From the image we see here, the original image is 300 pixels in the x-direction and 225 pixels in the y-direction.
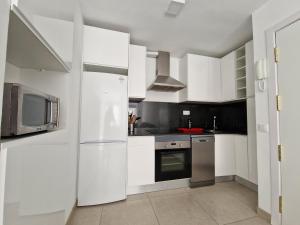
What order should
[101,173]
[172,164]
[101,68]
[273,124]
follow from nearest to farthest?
[273,124] < [101,173] < [101,68] < [172,164]

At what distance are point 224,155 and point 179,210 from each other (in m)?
1.31

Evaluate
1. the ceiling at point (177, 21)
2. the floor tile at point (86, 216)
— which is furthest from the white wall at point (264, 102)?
the floor tile at point (86, 216)

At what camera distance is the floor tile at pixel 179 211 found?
157 centimetres

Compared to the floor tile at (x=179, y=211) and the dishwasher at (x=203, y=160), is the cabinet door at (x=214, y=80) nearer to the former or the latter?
the dishwasher at (x=203, y=160)

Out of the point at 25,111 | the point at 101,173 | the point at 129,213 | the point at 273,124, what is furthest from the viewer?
the point at 101,173

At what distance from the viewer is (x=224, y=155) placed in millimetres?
2557

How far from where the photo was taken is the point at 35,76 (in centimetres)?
107

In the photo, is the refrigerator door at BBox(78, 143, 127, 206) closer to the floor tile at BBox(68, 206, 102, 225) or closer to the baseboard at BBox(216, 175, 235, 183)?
the floor tile at BBox(68, 206, 102, 225)

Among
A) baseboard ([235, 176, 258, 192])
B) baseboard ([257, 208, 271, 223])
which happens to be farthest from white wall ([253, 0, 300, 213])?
baseboard ([235, 176, 258, 192])

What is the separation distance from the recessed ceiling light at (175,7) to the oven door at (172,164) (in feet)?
6.10

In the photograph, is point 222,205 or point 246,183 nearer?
point 222,205

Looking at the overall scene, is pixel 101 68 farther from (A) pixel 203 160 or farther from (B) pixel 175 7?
(A) pixel 203 160

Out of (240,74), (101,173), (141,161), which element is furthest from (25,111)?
(240,74)

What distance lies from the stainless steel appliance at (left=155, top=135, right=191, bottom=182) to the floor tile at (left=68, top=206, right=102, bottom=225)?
889mm
